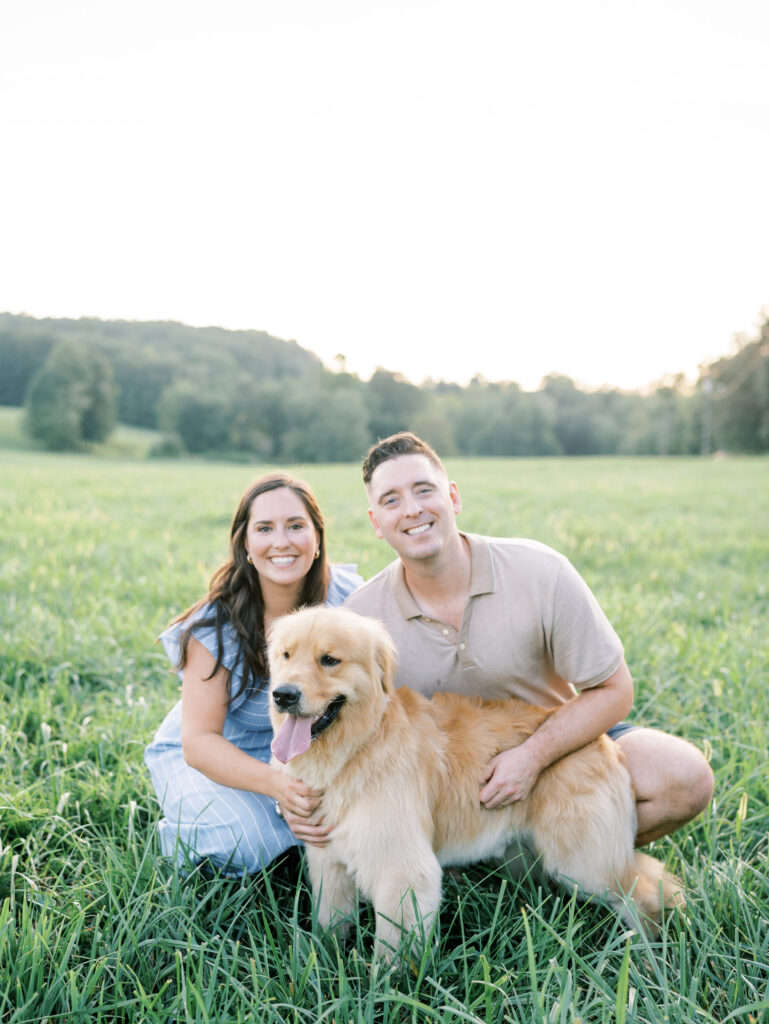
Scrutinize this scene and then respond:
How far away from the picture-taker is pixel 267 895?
267cm

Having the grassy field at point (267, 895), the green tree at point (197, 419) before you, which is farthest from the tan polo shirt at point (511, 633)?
the green tree at point (197, 419)

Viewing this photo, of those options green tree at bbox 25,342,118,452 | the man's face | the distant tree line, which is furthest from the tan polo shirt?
green tree at bbox 25,342,118,452

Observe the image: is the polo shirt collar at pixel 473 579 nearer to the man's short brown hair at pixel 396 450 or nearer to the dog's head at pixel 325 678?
the man's short brown hair at pixel 396 450

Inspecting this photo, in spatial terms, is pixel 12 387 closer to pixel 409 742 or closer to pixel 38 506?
pixel 38 506

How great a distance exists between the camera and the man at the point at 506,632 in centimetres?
259

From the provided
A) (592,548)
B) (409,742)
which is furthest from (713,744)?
(592,548)

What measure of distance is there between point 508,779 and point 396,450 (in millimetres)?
1345

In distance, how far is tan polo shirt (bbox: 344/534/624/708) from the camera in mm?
2697

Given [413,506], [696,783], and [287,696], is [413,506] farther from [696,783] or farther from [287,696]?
[696,783]

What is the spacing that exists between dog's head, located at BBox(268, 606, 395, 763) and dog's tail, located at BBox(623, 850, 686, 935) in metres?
1.08

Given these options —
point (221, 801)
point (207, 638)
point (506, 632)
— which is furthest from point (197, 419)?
point (506, 632)

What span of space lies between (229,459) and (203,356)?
65.1ft

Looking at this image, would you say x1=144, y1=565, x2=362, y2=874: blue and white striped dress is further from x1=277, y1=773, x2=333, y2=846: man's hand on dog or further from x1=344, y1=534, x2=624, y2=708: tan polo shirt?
x1=344, y1=534, x2=624, y2=708: tan polo shirt

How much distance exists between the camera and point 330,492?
17234 millimetres
